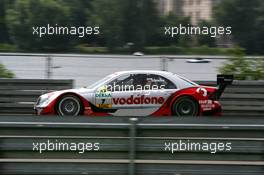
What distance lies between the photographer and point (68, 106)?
487 inches

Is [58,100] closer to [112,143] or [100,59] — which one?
[100,59]

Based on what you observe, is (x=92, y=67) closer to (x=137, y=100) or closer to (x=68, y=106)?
(x=68, y=106)

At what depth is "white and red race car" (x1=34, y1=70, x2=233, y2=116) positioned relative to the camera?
1230cm

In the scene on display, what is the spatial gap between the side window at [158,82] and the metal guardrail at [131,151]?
693 cm

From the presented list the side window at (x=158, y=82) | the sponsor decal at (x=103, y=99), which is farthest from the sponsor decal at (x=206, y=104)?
the sponsor decal at (x=103, y=99)

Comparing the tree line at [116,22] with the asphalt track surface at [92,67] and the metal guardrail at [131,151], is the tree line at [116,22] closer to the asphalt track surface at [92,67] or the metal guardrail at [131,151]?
the asphalt track surface at [92,67]

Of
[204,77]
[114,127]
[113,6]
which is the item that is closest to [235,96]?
[204,77]

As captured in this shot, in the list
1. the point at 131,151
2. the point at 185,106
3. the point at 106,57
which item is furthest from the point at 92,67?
the point at 131,151

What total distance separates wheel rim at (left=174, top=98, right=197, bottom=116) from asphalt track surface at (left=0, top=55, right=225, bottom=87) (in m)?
2.64

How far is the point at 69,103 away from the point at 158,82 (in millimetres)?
2012

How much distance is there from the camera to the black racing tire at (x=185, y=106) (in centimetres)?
1228

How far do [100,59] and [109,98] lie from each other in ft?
11.5

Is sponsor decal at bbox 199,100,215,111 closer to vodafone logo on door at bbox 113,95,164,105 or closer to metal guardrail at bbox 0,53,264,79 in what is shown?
vodafone logo on door at bbox 113,95,164,105

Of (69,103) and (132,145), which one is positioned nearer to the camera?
(132,145)
